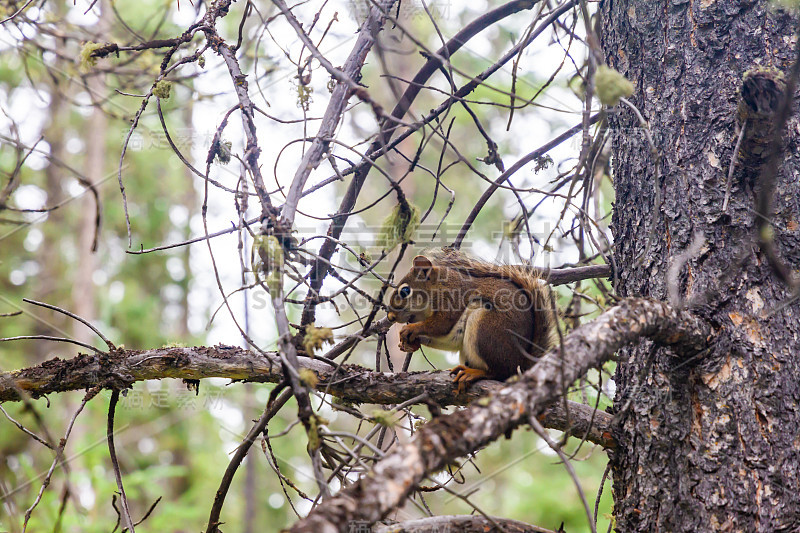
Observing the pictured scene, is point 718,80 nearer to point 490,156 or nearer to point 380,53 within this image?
point 490,156

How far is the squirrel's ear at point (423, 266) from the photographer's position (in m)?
3.43

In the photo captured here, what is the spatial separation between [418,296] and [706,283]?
5.78 ft

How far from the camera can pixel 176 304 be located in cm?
1187

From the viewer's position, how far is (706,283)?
1.87m

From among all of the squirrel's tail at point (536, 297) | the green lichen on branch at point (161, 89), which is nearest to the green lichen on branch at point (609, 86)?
the squirrel's tail at point (536, 297)

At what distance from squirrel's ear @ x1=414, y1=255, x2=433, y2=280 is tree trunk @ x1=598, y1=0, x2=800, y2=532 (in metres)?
1.37

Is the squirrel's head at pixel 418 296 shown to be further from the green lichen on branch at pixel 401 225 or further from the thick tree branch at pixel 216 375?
the green lichen on branch at pixel 401 225

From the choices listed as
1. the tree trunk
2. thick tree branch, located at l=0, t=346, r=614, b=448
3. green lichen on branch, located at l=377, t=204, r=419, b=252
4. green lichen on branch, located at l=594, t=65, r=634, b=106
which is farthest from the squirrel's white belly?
green lichen on branch, located at l=594, t=65, r=634, b=106

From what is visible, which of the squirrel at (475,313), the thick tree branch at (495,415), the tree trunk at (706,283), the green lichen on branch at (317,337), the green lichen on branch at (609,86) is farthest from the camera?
the squirrel at (475,313)

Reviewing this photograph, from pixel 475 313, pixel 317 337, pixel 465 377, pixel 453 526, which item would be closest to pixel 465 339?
pixel 475 313

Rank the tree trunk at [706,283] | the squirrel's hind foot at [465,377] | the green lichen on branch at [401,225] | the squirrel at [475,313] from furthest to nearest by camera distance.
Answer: the squirrel at [475,313]
the squirrel's hind foot at [465,377]
the green lichen on branch at [401,225]
the tree trunk at [706,283]

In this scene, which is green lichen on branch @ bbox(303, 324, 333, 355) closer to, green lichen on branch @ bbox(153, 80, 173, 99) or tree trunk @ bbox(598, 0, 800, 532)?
tree trunk @ bbox(598, 0, 800, 532)

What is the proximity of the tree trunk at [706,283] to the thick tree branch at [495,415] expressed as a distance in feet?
0.56

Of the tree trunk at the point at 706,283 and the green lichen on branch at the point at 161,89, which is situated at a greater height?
the green lichen on branch at the point at 161,89
